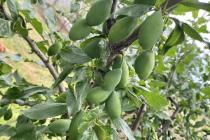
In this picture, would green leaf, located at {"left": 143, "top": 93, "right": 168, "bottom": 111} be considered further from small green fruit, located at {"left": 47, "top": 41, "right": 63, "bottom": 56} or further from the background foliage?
small green fruit, located at {"left": 47, "top": 41, "right": 63, "bottom": 56}

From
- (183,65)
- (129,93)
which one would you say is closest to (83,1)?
(183,65)

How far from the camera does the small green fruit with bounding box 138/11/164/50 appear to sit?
724 mm

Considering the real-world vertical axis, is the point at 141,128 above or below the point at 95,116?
below

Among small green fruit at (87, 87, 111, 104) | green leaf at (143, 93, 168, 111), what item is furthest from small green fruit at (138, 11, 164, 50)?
green leaf at (143, 93, 168, 111)

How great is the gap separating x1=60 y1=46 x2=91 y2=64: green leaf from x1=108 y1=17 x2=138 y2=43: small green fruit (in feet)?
0.60

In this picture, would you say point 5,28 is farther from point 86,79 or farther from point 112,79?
point 112,79

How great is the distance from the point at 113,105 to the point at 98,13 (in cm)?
16

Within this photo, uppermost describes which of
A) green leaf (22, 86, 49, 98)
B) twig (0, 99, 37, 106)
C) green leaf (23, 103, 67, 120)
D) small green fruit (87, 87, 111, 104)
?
small green fruit (87, 87, 111, 104)

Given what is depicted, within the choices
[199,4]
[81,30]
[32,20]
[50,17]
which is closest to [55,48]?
[32,20]

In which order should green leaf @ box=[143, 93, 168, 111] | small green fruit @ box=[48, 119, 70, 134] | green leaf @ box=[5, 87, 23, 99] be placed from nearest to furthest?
small green fruit @ box=[48, 119, 70, 134]
green leaf @ box=[143, 93, 168, 111]
green leaf @ box=[5, 87, 23, 99]

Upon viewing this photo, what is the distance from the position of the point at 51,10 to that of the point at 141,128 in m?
0.77

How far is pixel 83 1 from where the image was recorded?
1.66m

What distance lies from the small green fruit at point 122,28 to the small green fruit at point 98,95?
0.31ft

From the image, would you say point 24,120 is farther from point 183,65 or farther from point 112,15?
point 183,65
